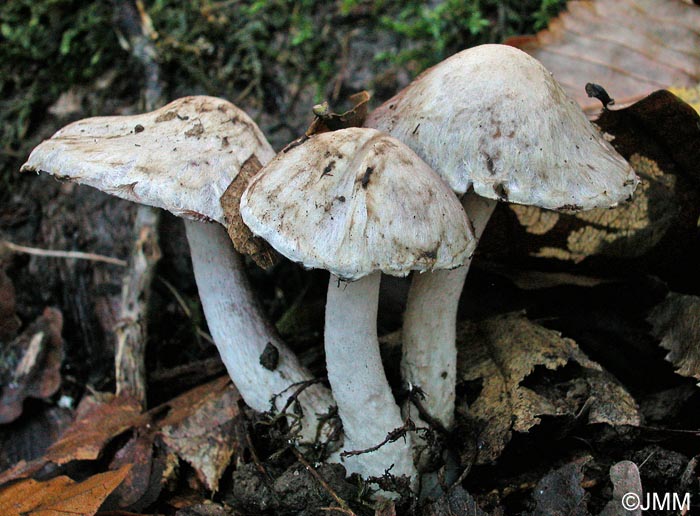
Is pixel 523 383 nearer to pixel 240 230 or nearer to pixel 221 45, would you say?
pixel 240 230

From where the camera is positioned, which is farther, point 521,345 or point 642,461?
point 521,345

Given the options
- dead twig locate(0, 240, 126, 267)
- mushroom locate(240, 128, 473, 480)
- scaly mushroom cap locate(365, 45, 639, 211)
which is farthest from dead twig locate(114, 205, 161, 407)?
scaly mushroom cap locate(365, 45, 639, 211)

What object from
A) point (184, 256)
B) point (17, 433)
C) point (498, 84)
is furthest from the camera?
point (184, 256)

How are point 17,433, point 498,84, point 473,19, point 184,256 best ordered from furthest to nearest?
point 184,256
point 473,19
point 17,433
point 498,84

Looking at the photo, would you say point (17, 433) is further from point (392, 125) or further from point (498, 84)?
point (498, 84)

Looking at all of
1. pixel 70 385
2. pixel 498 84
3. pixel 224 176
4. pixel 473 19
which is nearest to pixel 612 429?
pixel 498 84

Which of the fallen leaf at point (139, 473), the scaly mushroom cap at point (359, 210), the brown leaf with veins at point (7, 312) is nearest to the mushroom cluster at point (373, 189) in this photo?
the scaly mushroom cap at point (359, 210)

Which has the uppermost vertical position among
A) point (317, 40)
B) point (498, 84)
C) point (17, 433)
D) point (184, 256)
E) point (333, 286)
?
point (498, 84)
